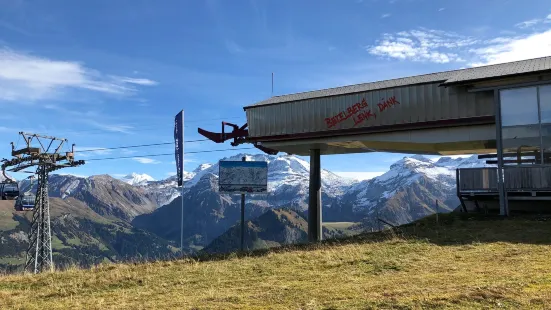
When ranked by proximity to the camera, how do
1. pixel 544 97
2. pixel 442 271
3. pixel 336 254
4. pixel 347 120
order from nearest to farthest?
pixel 442 271 → pixel 336 254 → pixel 544 97 → pixel 347 120

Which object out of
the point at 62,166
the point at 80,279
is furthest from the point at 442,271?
the point at 62,166

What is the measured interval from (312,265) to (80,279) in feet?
28.9

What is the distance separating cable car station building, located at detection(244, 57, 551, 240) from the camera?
2386 centimetres

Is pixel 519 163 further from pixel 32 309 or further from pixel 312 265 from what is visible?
pixel 32 309

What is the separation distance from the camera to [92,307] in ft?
40.6

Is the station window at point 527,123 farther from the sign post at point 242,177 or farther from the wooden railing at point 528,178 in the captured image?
the sign post at point 242,177

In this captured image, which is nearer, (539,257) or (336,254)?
(539,257)

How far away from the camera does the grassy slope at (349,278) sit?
10.9 meters

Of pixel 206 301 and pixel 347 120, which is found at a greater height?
pixel 347 120

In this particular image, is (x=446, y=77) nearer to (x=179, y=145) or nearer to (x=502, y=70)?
(x=502, y=70)

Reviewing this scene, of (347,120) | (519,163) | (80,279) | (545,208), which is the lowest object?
(80,279)

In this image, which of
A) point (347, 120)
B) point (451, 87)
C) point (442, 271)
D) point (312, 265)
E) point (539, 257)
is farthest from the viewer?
point (347, 120)

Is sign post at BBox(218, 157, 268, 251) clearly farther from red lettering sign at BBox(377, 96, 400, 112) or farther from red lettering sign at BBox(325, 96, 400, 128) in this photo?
red lettering sign at BBox(377, 96, 400, 112)

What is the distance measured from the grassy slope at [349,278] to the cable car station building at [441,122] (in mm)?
3035
